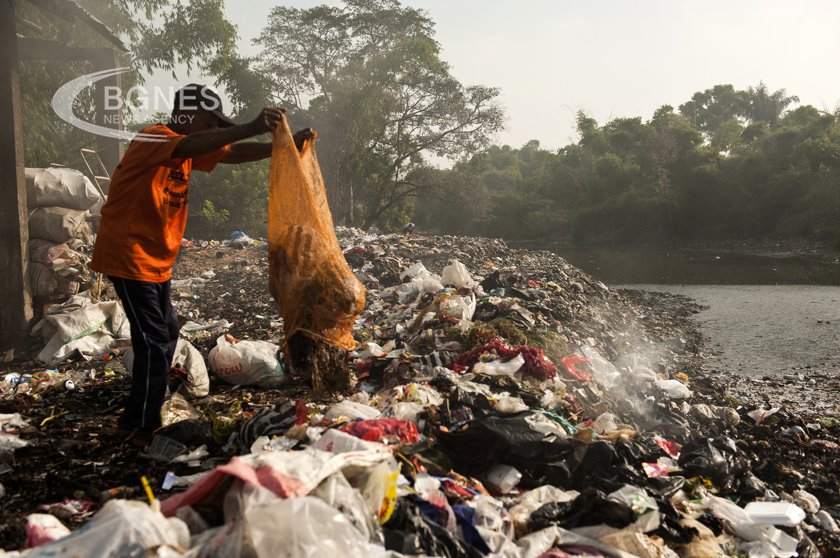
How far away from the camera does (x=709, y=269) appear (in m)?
16.2

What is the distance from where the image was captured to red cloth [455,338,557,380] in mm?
3885

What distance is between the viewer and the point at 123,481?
2434mm

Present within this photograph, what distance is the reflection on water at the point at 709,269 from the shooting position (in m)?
13.5

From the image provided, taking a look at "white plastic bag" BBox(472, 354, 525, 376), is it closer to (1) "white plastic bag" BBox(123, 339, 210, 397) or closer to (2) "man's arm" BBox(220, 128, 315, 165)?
(1) "white plastic bag" BBox(123, 339, 210, 397)

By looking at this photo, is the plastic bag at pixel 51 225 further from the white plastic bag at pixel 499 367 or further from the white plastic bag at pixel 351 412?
the white plastic bag at pixel 499 367

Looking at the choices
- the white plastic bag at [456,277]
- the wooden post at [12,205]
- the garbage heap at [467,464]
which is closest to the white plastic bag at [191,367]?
the garbage heap at [467,464]

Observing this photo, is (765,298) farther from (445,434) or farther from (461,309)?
(445,434)

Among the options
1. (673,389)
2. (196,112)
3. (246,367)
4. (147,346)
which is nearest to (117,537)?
(147,346)

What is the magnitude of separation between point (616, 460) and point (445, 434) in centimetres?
77

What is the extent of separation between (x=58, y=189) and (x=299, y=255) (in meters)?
3.63

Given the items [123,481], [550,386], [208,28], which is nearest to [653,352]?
[550,386]

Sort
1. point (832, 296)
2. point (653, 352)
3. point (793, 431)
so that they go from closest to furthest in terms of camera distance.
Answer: point (793, 431) → point (653, 352) → point (832, 296)

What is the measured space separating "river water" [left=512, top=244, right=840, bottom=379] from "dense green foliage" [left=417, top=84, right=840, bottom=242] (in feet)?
23.5

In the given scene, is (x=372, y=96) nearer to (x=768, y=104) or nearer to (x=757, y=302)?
(x=757, y=302)
